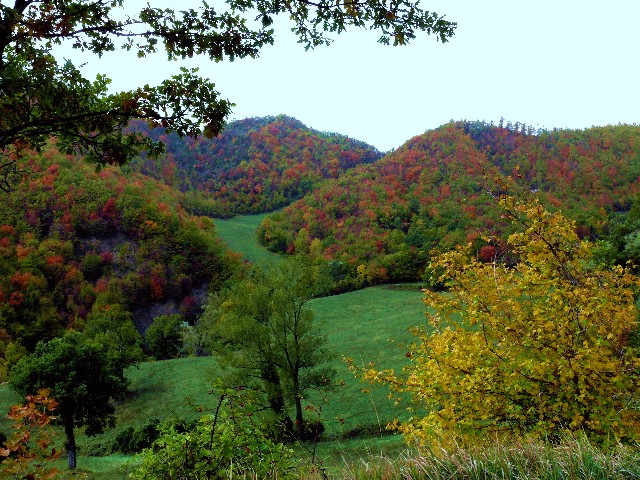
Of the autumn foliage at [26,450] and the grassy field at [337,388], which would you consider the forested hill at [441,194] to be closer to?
the grassy field at [337,388]

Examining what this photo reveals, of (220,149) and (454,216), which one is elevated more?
(220,149)

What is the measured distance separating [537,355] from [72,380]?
75.7ft

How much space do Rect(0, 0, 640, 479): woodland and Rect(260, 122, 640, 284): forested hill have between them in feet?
4.03

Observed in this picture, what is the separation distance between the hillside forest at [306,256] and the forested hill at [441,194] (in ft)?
1.60

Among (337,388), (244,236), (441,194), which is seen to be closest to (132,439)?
(337,388)

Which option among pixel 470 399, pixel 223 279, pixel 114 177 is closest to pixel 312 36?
pixel 470 399

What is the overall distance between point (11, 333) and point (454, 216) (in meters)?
75.3

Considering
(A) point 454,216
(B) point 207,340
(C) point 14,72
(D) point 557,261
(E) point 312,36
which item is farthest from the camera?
(A) point 454,216

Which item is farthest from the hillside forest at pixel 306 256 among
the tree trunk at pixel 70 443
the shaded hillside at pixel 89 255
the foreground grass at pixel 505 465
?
the foreground grass at pixel 505 465

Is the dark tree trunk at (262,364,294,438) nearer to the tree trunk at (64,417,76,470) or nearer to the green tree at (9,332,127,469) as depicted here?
the green tree at (9,332,127,469)

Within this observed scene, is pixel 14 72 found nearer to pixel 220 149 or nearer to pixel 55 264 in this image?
pixel 55 264

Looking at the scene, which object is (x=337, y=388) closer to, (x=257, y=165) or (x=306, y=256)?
(x=306, y=256)

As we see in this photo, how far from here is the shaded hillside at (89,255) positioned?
6919 centimetres

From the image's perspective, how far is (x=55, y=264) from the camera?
75.2 metres
